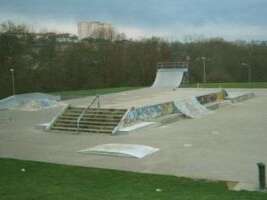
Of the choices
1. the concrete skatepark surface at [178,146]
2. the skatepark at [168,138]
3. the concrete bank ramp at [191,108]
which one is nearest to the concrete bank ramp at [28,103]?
the skatepark at [168,138]

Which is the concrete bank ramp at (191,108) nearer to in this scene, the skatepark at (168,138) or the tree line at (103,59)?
the skatepark at (168,138)

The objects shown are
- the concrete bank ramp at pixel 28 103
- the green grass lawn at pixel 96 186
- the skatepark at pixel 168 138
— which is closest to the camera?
the green grass lawn at pixel 96 186

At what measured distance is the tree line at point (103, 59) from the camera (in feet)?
128

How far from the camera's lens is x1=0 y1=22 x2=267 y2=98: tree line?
3888 cm

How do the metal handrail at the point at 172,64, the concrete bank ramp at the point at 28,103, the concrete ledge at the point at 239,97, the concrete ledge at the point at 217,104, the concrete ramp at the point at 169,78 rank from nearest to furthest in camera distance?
1. the concrete ledge at the point at 217,104
2. the concrete bank ramp at the point at 28,103
3. the concrete ledge at the point at 239,97
4. the concrete ramp at the point at 169,78
5. the metal handrail at the point at 172,64

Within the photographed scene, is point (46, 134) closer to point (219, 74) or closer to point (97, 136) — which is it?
point (97, 136)

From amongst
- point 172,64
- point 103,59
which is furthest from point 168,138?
point 103,59

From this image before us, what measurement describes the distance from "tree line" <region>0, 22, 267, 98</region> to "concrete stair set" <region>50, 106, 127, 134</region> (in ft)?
65.1

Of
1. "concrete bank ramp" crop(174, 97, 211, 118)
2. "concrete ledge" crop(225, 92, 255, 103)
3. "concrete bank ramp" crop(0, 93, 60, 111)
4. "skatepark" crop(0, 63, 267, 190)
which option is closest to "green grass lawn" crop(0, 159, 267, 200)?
"skatepark" crop(0, 63, 267, 190)

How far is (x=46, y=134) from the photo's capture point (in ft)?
51.9

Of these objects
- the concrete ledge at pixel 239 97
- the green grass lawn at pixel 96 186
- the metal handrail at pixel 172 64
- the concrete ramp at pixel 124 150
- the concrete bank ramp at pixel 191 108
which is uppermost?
the metal handrail at pixel 172 64

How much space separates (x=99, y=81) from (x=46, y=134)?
1241 inches

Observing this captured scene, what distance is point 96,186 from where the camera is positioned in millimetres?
7648

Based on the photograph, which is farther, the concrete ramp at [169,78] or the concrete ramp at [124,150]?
the concrete ramp at [169,78]
